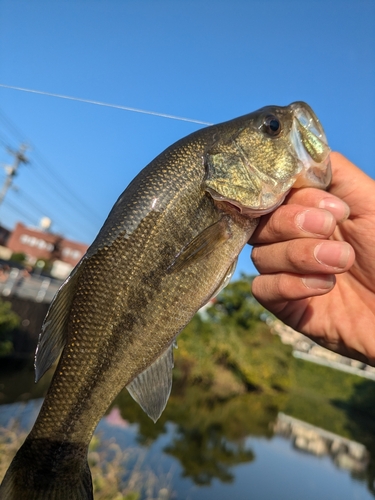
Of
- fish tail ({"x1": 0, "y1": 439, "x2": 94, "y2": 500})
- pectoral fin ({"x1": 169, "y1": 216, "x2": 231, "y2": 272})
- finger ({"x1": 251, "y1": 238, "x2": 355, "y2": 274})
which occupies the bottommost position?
fish tail ({"x1": 0, "y1": 439, "x2": 94, "y2": 500})

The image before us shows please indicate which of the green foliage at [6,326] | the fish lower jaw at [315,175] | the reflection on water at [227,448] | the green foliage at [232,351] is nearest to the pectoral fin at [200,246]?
the fish lower jaw at [315,175]

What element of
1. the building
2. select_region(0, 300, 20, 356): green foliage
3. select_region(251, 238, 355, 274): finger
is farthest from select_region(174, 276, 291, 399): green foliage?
the building

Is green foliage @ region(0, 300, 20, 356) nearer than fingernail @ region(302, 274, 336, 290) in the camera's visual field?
No

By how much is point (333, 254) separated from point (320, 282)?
0.22m

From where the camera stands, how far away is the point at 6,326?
13.6 metres

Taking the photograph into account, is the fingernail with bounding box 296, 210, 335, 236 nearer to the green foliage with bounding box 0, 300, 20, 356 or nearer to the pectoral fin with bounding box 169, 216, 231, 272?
the pectoral fin with bounding box 169, 216, 231, 272

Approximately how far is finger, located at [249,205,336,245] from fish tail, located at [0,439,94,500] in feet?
5.54

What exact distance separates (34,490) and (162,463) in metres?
10.5

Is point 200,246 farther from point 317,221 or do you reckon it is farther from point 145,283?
point 317,221

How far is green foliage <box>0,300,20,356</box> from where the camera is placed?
43.9 feet

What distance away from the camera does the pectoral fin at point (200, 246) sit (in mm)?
2197

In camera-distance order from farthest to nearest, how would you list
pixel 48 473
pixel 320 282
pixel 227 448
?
pixel 227 448 → pixel 320 282 → pixel 48 473

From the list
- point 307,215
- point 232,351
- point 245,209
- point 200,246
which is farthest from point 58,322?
point 232,351

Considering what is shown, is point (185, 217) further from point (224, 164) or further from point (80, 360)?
point (80, 360)
